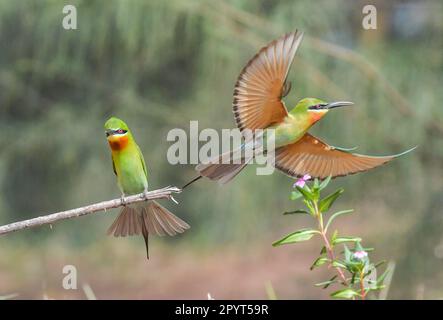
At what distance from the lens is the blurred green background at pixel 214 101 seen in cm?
150

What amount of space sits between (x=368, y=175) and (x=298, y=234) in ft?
3.88

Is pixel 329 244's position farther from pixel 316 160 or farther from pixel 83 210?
pixel 83 210

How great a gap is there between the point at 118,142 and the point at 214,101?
43.2 inches

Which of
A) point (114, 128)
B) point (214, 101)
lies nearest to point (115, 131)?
point (114, 128)

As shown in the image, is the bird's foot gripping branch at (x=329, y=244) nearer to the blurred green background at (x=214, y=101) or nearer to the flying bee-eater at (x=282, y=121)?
the flying bee-eater at (x=282, y=121)

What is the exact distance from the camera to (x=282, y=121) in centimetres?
44

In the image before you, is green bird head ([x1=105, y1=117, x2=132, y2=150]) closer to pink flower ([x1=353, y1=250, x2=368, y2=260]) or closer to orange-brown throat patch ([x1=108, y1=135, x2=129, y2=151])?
orange-brown throat patch ([x1=108, y1=135, x2=129, y2=151])

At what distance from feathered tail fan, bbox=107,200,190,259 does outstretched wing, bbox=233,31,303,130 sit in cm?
7

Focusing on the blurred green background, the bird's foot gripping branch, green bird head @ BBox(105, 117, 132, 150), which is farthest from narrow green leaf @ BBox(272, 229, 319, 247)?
the blurred green background

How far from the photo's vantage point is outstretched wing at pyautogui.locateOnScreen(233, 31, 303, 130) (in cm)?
41

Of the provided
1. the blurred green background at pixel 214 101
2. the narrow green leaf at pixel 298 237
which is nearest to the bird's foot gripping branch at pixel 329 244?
the narrow green leaf at pixel 298 237

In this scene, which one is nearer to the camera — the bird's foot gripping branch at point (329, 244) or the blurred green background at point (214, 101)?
the bird's foot gripping branch at point (329, 244)

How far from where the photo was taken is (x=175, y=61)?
164 centimetres
